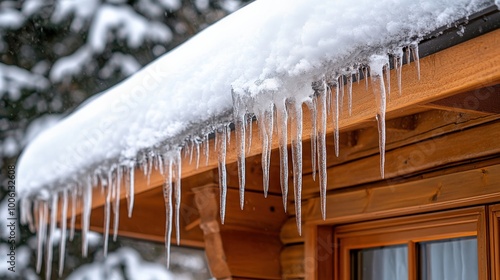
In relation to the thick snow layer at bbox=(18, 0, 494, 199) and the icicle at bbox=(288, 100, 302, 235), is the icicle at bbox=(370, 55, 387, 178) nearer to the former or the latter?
the thick snow layer at bbox=(18, 0, 494, 199)

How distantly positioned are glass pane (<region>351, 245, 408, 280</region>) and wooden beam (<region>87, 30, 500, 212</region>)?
1247 mm

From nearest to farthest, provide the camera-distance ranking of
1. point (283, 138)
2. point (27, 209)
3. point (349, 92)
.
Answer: point (349, 92) < point (283, 138) < point (27, 209)

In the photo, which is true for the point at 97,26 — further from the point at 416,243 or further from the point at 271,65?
the point at 271,65

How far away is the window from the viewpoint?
2.94 meters

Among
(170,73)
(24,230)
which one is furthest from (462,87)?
(24,230)

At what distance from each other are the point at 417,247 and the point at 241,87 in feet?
4.04

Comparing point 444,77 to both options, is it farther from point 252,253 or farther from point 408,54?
point 252,253

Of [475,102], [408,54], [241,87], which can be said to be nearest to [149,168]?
[241,87]

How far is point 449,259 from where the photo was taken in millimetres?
3066

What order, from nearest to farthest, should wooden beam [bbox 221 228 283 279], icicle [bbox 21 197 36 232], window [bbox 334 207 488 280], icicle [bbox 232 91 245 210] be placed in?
icicle [bbox 232 91 245 210] → window [bbox 334 207 488 280] → wooden beam [bbox 221 228 283 279] → icicle [bbox 21 197 36 232]

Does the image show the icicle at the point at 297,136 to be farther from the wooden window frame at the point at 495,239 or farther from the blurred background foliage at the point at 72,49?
the blurred background foliage at the point at 72,49

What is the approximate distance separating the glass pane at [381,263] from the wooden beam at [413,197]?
16 centimetres

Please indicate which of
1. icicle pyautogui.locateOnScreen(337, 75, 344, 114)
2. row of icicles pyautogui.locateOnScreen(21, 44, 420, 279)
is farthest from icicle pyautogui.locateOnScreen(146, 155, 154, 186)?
icicle pyautogui.locateOnScreen(337, 75, 344, 114)

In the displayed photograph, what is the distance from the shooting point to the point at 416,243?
3.25 metres
